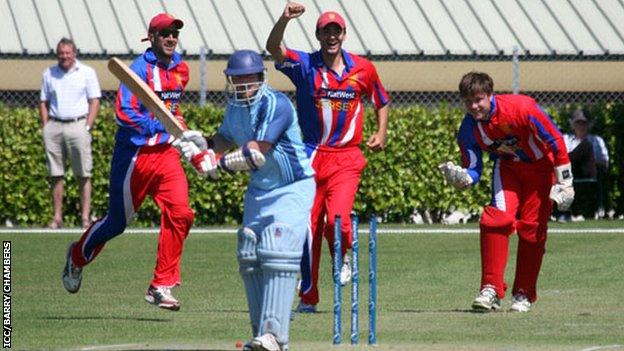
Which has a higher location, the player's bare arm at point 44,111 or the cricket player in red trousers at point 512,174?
the player's bare arm at point 44,111

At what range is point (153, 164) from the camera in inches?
489

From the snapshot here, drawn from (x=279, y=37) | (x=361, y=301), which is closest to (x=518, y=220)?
(x=361, y=301)

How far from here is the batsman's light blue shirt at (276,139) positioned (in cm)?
954

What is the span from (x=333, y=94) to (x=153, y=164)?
1.45 metres

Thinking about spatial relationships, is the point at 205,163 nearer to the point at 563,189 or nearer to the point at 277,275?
the point at 277,275

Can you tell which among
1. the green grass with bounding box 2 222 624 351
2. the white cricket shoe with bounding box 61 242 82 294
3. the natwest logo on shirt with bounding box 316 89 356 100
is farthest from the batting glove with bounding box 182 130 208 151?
the white cricket shoe with bounding box 61 242 82 294

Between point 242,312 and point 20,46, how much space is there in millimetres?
14384

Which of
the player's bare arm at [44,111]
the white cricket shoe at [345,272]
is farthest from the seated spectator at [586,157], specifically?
the white cricket shoe at [345,272]

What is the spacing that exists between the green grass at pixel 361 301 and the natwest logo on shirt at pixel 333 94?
5.28 ft

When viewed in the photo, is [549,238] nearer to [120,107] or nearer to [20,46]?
[120,107]

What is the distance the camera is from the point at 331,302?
13.2 meters

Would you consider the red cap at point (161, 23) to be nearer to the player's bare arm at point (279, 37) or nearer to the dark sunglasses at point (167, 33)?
the dark sunglasses at point (167, 33)

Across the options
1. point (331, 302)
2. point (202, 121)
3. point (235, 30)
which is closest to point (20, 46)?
point (235, 30)

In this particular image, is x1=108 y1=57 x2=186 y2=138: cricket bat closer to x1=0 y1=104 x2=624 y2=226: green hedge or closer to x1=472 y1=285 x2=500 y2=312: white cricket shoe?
x1=472 y1=285 x2=500 y2=312: white cricket shoe
